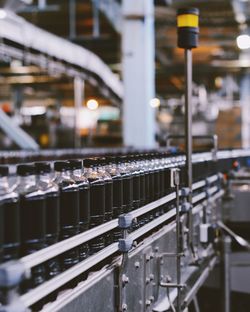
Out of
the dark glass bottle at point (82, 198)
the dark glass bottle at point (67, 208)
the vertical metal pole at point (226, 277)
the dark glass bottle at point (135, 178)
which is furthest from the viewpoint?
the vertical metal pole at point (226, 277)

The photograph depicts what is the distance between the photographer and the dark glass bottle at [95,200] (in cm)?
199

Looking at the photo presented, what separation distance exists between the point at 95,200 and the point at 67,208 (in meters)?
0.26

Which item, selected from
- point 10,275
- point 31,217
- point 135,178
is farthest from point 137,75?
point 10,275

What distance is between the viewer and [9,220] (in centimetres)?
144

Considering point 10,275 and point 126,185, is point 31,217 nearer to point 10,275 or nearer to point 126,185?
point 10,275

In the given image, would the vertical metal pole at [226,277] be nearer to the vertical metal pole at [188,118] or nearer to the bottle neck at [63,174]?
the vertical metal pole at [188,118]

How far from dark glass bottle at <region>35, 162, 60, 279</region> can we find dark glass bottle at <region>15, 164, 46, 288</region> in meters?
0.03

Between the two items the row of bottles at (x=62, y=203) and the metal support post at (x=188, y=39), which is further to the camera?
the metal support post at (x=188, y=39)

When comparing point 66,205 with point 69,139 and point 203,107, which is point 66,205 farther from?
point 203,107

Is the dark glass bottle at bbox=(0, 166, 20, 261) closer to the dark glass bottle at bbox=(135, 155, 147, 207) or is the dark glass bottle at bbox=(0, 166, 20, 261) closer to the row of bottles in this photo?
the row of bottles

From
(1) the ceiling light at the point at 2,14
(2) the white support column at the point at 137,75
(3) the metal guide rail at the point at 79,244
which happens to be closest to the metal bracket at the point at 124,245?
(3) the metal guide rail at the point at 79,244

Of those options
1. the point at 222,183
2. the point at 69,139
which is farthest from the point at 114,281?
the point at 69,139

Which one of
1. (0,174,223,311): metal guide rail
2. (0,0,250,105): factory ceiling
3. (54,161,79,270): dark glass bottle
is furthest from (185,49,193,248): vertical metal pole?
(0,0,250,105): factory ceiling

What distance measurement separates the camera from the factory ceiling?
11367mm
